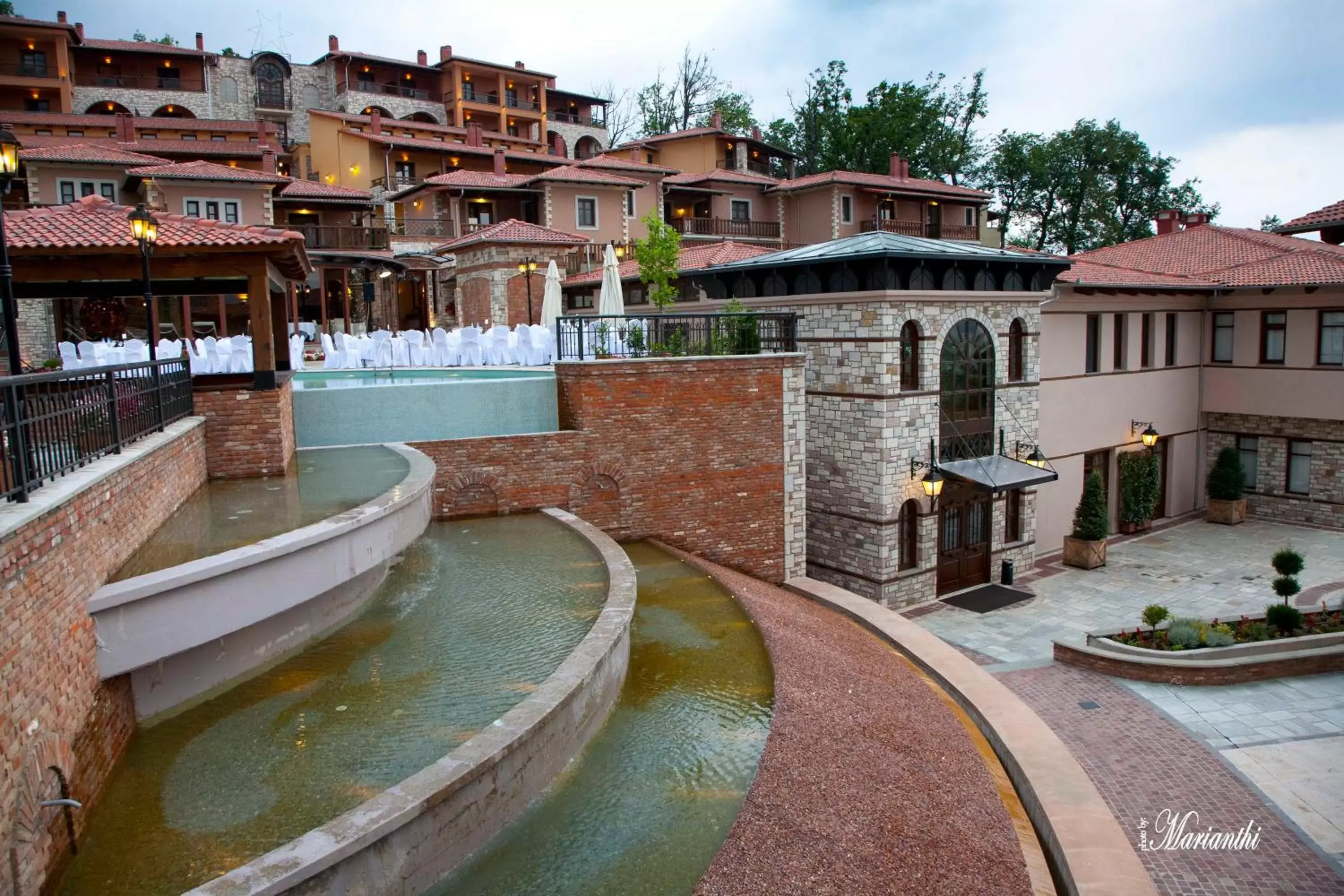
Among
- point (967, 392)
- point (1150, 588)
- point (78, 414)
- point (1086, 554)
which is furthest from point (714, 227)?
point (78, 414)

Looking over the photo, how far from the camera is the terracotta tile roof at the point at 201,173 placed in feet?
111

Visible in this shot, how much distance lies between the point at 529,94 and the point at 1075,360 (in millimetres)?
52038

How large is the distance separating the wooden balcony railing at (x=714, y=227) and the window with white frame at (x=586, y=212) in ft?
15.4

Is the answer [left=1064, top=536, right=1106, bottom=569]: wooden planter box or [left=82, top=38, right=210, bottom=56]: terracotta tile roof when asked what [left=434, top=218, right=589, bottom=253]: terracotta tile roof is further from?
[left=82, top=38, right=210, bottom=56]: terracotta tile roof

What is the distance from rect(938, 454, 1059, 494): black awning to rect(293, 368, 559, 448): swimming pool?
8059mm

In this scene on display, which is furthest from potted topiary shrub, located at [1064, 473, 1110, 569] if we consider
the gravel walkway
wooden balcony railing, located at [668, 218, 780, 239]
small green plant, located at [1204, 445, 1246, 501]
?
wooden balcony railing, located at [668, 218, 780, 239]

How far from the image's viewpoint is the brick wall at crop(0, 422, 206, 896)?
197 inches

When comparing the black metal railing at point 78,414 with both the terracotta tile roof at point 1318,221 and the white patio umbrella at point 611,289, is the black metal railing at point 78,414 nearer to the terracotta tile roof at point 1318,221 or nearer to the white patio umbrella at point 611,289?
the white patio umbrella at point 611,289

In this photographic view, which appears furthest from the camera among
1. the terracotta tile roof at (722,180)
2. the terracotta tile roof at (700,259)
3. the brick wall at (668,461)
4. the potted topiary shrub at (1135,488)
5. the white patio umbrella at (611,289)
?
the terracotta tile roof at (722,180)

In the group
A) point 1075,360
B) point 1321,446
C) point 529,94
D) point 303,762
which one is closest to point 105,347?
point 303,762

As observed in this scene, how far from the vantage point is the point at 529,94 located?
65.1 m

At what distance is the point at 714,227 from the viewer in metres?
43.5

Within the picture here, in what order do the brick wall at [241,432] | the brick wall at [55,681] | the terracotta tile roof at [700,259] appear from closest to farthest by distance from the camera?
the brick wall at [55,681], the brick wall at [241,432], the terracotta tile roof at [700,259]

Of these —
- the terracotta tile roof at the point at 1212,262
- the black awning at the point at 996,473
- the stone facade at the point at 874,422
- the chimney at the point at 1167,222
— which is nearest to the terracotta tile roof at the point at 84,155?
the stone facade at the point at 874,422
